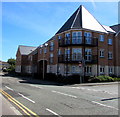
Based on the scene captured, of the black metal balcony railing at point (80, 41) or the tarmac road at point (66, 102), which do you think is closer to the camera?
the tarmac road at point (66, 102)

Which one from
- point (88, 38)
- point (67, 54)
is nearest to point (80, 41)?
point (88, 38)

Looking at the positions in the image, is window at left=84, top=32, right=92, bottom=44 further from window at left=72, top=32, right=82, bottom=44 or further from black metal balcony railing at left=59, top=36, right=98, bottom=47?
window at left=72, top=32, right=82, bottom=44

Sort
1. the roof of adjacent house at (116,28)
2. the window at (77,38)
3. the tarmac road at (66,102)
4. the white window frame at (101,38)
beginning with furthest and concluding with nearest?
the roof of adjacent house at (116,28), the white window frame at (101,38), the window at (77,38), the tarmac road at (66,102)

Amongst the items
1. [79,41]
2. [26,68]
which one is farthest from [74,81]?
[26,68]

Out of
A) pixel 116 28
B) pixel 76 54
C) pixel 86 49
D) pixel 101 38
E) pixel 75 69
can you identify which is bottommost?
pixel 75 69

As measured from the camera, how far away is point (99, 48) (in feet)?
80.9

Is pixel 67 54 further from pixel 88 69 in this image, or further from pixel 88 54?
pixel 88 69

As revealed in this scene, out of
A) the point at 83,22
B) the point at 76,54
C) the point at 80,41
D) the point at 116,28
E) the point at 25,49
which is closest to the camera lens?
the point at 80,41

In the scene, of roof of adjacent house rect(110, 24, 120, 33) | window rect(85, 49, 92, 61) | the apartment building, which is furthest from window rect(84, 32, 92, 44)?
roof of adjacent house rect(110, 24, 120, 33)

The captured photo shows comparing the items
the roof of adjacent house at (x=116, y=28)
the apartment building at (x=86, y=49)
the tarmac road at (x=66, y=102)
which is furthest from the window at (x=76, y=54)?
the tarmac road at (x=66, y=102)

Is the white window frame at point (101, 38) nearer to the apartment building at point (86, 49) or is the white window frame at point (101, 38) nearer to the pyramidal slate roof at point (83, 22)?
the apartment building at point (86, 49)

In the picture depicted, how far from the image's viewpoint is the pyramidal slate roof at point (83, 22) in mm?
23900

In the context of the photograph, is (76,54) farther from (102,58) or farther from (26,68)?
(26,68)

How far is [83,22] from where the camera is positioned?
24.5 metres
